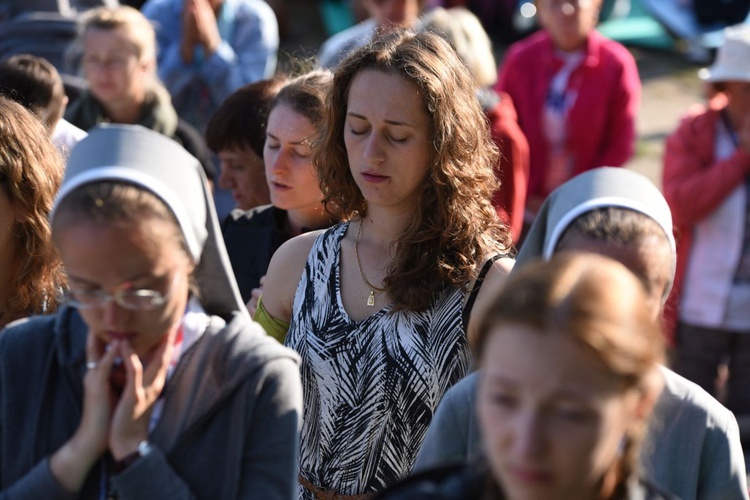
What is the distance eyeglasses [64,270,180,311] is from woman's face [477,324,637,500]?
675 mm

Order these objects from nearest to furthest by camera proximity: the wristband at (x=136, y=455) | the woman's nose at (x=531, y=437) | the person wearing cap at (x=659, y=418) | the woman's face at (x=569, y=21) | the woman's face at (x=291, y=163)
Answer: the woman's nose at (x=531, y=437), the wristband at (x=136, y=455), the person wearing cap at (x=659, y=418), the woman's face at (x=291, y=163), the woman's face at (x=569, y=21)

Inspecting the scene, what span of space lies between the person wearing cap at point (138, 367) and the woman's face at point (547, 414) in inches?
23.2

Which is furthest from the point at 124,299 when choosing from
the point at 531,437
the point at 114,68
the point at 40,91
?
the point at 114,68

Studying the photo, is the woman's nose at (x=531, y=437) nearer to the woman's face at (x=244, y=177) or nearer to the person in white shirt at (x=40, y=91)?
the woman's face at (x=244, y=177)

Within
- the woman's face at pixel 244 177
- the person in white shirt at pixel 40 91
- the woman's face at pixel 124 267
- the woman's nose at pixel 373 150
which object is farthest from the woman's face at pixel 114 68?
the woman's face at pixel 124 267

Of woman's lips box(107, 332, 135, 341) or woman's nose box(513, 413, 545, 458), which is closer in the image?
woman's nose box(513, 413, 545, 458)

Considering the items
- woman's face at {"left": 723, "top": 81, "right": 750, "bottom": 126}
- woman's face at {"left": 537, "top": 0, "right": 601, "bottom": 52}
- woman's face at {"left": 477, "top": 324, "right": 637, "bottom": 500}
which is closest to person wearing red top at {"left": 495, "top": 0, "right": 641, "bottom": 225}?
woman's face at {"left": 537, "top": 0, "right": 601, "bottom": 52}

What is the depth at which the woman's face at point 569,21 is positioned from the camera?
6.09 metres

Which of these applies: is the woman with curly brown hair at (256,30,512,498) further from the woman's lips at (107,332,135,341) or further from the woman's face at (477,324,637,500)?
the woman's face at (477,324,637,500)

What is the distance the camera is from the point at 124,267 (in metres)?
2.07

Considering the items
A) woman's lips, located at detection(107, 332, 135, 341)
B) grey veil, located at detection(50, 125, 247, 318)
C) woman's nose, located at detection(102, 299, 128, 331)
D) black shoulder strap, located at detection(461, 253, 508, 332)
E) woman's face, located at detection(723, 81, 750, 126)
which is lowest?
woman's face, located at detection(723, 81, 750, 126)

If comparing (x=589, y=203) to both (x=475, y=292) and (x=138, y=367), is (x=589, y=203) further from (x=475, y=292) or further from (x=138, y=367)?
(x=138, y=367)

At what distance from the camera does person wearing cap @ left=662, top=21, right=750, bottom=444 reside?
529 cm

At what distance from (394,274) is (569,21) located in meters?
3.54
